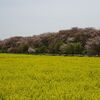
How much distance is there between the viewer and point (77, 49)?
71.7 meters

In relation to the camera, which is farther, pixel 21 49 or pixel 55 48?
pixel 21 49

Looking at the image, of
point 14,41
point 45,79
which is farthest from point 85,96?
point 14,41

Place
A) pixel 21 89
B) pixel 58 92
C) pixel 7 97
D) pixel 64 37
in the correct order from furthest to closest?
pixel 64 37, pixel 21 89, pixel 58 92, pixel 7 97

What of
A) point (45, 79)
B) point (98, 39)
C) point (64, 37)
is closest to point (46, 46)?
point (64, 37)

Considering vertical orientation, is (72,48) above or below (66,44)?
below

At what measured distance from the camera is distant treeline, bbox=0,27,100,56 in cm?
7006

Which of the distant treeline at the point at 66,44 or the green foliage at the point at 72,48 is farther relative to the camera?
the green foliage at the point at 72,48

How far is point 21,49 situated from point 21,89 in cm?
7828

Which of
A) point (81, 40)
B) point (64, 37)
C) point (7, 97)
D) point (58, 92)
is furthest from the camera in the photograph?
point (64, 37)

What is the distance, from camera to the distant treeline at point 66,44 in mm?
70062

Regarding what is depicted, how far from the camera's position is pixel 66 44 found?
75688mm

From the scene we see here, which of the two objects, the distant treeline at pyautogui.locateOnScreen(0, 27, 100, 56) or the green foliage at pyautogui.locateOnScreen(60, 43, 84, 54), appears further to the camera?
the green foliage at pyautogui.locateOnScreen(60, 43, 84, 54)

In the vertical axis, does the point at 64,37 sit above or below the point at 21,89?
above

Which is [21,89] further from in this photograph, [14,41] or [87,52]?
[14,41]
